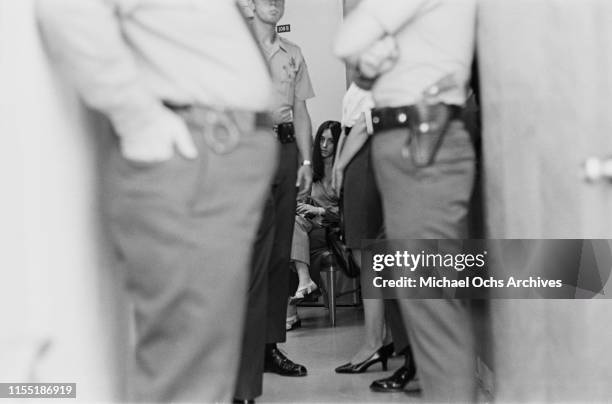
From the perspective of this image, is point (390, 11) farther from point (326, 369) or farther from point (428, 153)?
point (326, 369)

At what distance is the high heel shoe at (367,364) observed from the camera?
192 centimetres

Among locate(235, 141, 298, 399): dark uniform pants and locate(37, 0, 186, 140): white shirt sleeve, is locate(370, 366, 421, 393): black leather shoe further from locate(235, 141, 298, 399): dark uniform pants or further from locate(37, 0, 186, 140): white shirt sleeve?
locate(37, 0, 186, 140): white shirt sleeve

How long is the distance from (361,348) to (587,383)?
87 centimetres

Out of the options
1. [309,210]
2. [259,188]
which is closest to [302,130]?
[309,210]

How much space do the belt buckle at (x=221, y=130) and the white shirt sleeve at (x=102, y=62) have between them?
0.05 metres

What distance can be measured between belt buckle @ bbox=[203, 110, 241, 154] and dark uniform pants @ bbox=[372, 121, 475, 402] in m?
0.33

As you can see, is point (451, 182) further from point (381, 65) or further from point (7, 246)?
point (7, 246)

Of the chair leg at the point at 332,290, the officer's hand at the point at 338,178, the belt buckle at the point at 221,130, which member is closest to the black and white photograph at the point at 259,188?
the belt buckle at the point at 221,130

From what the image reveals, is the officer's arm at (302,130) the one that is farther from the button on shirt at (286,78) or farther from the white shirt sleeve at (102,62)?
the white shirt sleeve at (102,62)

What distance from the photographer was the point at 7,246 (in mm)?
962

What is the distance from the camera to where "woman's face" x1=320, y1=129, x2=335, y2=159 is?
1.98m

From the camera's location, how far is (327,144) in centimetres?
201

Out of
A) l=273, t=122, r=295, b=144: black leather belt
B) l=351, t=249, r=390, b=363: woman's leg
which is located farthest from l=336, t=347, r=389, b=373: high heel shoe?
l=273, t=122, r=295, b=144: black leather belt

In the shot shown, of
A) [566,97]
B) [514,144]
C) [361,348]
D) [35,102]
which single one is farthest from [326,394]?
[35,102]
